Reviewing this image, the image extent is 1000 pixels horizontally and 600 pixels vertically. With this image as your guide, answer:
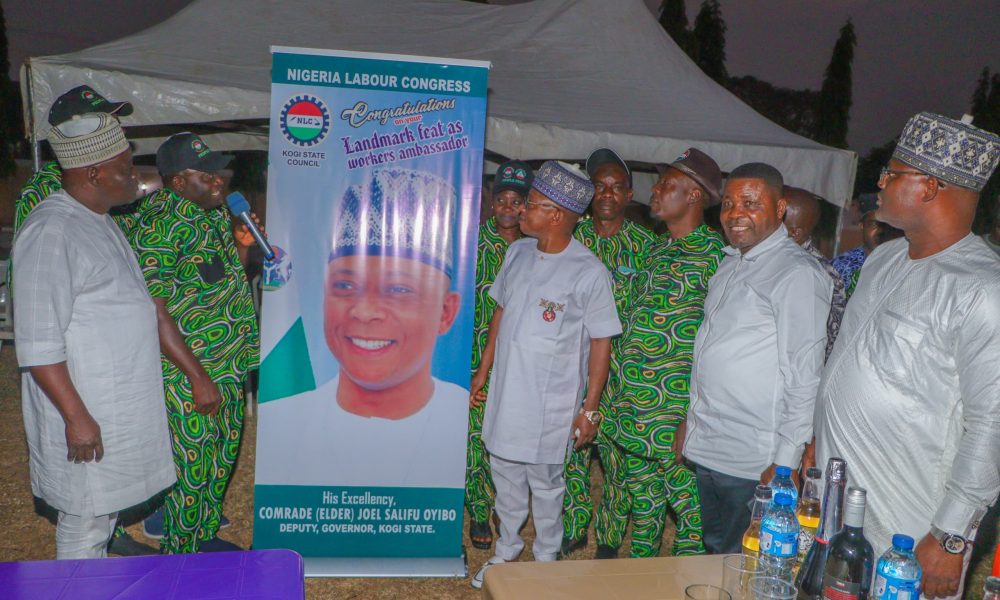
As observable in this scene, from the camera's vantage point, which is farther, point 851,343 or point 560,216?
point 560,216

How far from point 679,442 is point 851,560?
61.3 inches

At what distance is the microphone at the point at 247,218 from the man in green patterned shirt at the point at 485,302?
1.13 meters

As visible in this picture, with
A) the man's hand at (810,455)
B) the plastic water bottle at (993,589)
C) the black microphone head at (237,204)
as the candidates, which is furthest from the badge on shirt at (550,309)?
the plastic water bottle at (993,589)

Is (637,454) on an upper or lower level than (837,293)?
lower

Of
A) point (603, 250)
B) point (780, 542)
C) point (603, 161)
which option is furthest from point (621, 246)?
point (780, 542)

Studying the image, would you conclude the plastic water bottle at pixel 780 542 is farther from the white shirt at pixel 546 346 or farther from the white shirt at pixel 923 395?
the white shirt at pixel 546 346

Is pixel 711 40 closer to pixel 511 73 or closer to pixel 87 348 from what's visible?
pixel 511 73

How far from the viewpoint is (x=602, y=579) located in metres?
1.73

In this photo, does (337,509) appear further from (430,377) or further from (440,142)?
(440,142)

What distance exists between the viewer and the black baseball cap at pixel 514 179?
3.88 meters

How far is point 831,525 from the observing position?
157 cm

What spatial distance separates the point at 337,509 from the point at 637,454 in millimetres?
1398

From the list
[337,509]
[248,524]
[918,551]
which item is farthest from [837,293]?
[248,524]

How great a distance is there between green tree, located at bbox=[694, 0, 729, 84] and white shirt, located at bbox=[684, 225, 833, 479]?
94.0 feet
